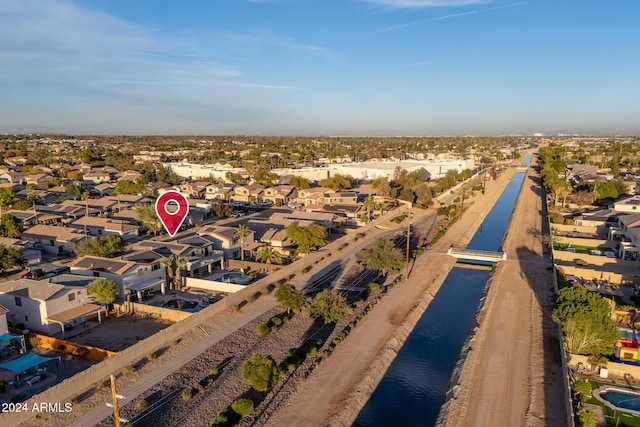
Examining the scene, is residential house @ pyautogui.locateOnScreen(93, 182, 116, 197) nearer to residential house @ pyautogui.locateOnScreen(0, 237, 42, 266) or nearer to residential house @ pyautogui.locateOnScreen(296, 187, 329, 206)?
residential house @ pyautogui.locateOnScreen(296, 187, 329, 206)

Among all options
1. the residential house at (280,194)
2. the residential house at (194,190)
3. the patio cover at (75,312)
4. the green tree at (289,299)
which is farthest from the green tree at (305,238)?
the residential house at (194,190)

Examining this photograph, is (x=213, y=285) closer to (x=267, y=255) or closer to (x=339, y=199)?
(x=267, y=255)

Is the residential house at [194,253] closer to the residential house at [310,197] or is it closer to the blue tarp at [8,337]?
the blue tarp at [8,337]

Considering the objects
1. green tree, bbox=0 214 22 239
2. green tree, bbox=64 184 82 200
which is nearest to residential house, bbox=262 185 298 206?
green tree, bbox=64 184 82 200

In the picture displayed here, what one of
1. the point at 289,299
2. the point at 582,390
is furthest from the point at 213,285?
the point at 582,390

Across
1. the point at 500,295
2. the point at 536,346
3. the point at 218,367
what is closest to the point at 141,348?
the point at 218,367
